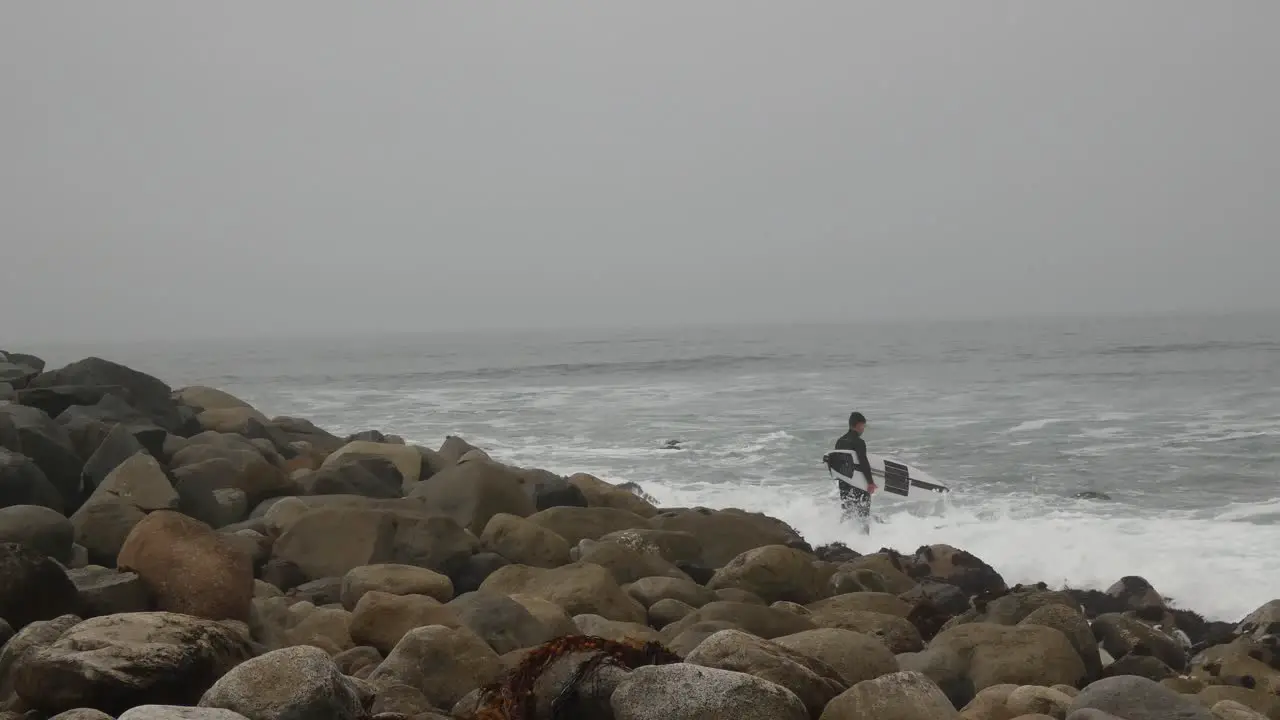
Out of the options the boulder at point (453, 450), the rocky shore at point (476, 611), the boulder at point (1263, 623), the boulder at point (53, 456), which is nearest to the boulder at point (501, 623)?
the rocky shore at point (476, 611)

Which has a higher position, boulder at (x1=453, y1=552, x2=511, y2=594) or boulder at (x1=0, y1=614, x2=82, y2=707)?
boulder at (x1=0, y1=614, x2=82, y2=707)

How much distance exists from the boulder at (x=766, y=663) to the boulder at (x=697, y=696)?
0.23 meters

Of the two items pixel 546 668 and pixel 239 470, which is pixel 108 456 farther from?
pixel 546 668

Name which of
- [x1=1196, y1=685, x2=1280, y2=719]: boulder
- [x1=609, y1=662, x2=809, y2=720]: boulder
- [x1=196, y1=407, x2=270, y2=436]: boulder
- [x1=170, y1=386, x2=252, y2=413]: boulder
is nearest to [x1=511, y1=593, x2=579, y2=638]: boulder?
[x1=609, y1=662, x2=809, y2=720]: boulder

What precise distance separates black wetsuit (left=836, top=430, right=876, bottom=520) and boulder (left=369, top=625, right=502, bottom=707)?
8477 millimetres

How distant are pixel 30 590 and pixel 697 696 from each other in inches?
112

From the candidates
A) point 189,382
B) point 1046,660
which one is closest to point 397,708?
point 1046,660

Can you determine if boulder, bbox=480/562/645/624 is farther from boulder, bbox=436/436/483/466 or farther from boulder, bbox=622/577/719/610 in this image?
boulder, bbox=436/436/483/466

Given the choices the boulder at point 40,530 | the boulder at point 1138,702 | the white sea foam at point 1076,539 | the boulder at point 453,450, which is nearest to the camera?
the boulder at point 1138,702

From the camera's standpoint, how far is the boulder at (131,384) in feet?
34.3

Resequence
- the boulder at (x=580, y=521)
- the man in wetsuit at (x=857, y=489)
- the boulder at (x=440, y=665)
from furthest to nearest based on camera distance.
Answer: the man in wetsuit at (x=857, y=489)
the boulder at (x=580, y=521)
the boulder at (x=440, y=665)

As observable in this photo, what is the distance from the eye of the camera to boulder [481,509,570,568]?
7.07m

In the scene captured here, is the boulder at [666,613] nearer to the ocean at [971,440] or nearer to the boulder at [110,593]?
the boulder at [110,593]

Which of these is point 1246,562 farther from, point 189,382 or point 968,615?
point 189,382
